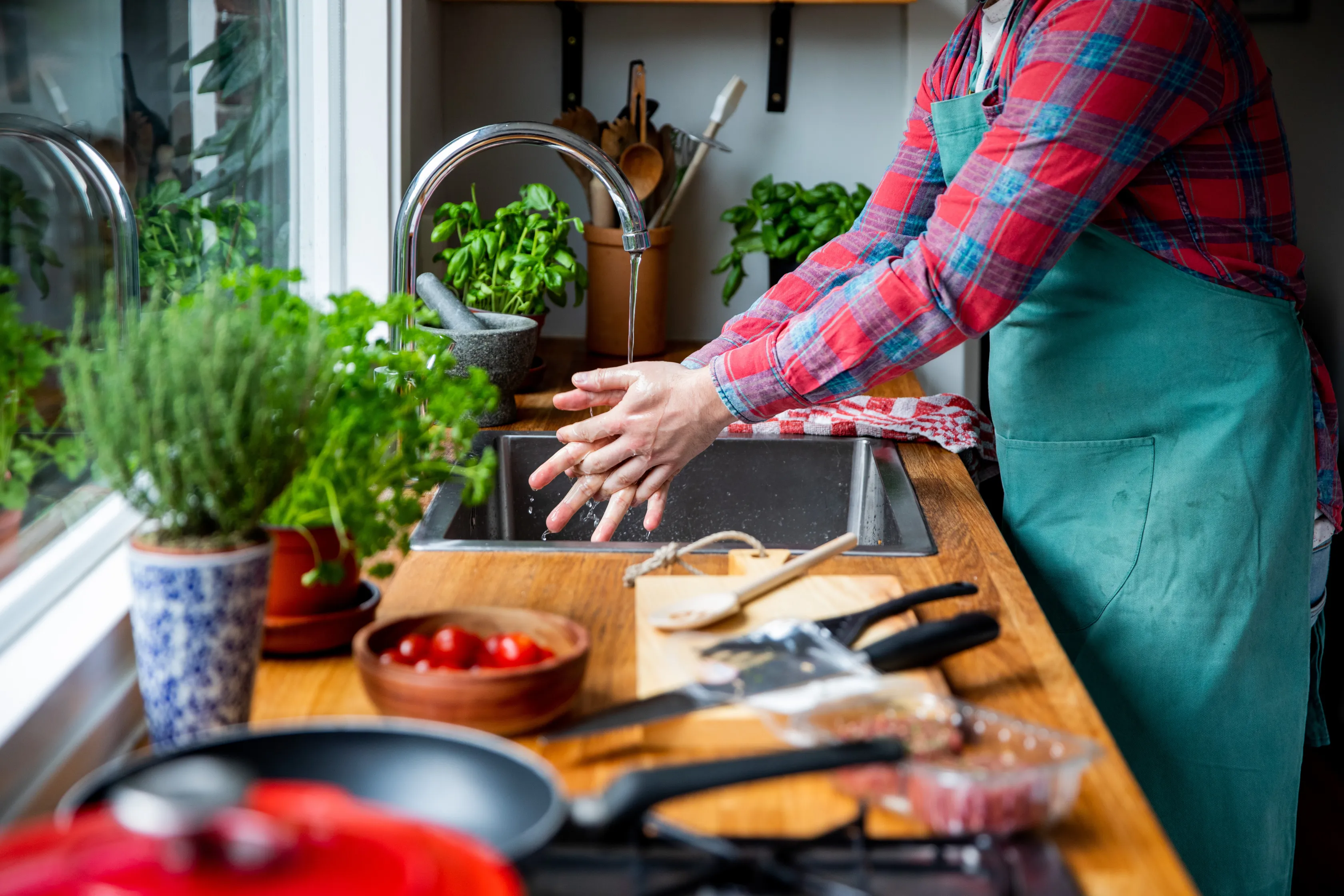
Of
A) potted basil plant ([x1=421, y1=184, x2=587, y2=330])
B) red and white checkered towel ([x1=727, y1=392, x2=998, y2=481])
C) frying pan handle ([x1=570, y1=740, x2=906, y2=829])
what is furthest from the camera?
potted basil plant ([x1=421, y1=184, x2=587, y2=330])

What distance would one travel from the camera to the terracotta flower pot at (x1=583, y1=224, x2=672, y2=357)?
7.05 feet

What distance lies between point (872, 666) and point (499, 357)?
3.09 ft

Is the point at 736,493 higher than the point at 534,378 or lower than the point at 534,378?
lower

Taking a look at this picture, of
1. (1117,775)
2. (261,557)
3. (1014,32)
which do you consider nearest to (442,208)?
(1014,32)

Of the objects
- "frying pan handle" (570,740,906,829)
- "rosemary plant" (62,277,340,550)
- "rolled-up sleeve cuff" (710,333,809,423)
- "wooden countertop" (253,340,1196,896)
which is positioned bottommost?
"wooden countertop" (253,340,1196,896)

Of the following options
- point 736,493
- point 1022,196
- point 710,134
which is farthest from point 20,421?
point 710,134

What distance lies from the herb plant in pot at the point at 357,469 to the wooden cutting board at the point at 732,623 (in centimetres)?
17

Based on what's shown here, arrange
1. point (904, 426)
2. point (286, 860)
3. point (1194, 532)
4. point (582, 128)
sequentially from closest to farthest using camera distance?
point (286, 860)
point (1194, 532)
point (904, 426)
point (582, 128)

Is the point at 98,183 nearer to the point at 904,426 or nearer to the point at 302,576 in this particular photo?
the point at 302,576

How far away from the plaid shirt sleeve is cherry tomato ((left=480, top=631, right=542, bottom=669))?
0.44 meters

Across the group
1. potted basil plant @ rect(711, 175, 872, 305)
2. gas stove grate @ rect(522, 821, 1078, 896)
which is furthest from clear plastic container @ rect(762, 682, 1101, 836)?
potted basil plant @ rect(711, 175, 872, 305)

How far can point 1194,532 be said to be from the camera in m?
1.21

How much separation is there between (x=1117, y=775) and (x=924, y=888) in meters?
0.19

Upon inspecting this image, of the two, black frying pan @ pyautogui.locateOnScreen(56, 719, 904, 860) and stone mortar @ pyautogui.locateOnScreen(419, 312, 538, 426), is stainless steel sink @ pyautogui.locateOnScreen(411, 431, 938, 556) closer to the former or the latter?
stone mortar @ pyautogui.locateOnScreen(419, 312, 538, 426)
